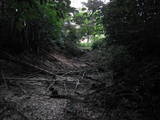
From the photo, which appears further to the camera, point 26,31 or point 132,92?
point 26,31

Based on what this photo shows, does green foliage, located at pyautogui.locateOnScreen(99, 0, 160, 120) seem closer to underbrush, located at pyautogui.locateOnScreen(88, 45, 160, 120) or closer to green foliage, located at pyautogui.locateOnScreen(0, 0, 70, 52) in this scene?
underbrush, located at pyautogui.locateOnScreen(88, 45, 160, 120)

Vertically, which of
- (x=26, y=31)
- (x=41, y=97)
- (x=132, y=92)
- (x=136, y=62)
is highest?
(x=26, y=31)

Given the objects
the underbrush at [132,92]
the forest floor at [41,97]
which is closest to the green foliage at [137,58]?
the underbrush at [132,92]

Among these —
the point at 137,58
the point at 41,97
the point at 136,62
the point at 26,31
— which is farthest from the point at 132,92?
the point at 26,31

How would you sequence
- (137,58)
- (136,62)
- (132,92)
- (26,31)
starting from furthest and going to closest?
(26,31), (137,58), (136,62), (132,92)

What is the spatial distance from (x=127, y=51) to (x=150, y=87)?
125cm

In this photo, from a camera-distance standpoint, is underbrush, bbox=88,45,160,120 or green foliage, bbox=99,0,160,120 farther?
green foliage, bbox=99,0,160,120

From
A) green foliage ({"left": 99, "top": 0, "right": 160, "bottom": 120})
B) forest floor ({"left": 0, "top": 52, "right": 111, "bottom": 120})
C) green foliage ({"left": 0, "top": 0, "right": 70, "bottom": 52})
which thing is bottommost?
forest floor ({"left": 0, "top": 52, "right": 111, "bottom": 120})

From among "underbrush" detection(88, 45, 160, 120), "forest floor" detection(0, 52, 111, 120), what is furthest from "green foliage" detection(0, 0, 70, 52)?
"underbrush" detection(88, 45, 160, 120)

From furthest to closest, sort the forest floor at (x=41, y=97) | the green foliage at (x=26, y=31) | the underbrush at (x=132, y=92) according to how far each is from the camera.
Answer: the green foliage at (x=26, y=31), the forest floor at (x=41, y=97), the underbrush at (x=132, y=92)

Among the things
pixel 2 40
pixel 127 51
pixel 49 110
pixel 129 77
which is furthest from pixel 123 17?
pixel 2 40

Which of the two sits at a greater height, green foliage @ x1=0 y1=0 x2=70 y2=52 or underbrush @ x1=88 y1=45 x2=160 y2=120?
green foliage @ x1=0 y1=0 x2=70 y2=52

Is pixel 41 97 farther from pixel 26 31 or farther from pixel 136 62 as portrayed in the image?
pixel 26 31

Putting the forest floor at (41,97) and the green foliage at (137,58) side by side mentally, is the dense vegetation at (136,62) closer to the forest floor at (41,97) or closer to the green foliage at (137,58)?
the green foliage at (137,58)
